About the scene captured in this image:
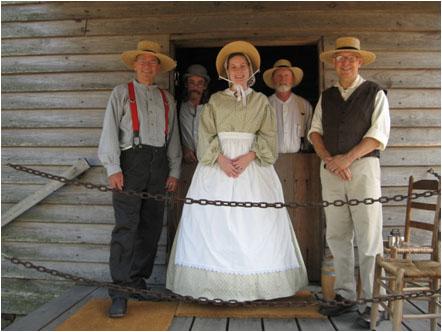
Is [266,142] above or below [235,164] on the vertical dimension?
above

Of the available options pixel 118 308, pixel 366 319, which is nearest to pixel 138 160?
pixel 118 308

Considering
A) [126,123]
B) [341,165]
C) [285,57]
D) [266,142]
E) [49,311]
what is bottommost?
[49,311]

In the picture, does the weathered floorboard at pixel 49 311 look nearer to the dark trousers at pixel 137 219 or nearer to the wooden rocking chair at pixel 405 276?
the dark trousers at pixel 137 219

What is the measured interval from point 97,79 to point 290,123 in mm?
1807

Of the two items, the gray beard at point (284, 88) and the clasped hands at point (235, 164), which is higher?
the gray beard at point (284, 88)

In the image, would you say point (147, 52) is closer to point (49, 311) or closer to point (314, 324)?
point (49, 311)

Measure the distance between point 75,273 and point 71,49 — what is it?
6.83ft

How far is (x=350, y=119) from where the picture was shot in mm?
2828

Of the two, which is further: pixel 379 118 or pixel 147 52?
pixel 147 52

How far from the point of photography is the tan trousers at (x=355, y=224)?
2773 mm

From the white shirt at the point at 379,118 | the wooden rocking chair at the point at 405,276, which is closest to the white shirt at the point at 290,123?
the white shirt at the point at 379,118

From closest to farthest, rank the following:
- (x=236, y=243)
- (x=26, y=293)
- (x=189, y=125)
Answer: (x=236, y=243)
(x=189, y=125)
(x=26, y=293)

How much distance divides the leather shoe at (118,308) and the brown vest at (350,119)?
5.84ft

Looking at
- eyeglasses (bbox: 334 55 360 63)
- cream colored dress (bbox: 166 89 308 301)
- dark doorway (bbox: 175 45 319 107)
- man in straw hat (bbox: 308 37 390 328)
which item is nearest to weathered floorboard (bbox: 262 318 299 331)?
cream colored dress (bbox: 166 89 308 301)
